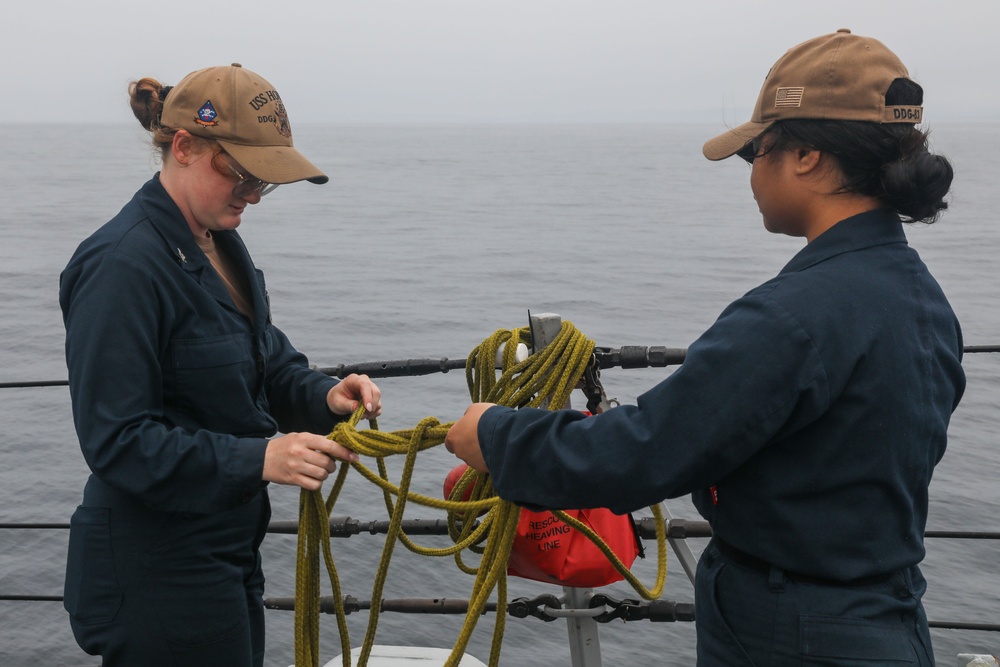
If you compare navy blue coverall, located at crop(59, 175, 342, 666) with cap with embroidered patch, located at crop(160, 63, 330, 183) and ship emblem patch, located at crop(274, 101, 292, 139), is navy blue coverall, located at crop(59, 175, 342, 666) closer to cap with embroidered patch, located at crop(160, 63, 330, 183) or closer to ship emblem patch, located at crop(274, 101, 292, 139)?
cap with embroidered patch, located at crop(160, 63, 330, 183)

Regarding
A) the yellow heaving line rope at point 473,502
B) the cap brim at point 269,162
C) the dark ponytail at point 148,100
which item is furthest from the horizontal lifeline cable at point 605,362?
the dark ponytail at point 148,100

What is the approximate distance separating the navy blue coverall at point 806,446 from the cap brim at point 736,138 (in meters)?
0.22

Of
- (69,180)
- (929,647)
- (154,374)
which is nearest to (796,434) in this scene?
(929,647)

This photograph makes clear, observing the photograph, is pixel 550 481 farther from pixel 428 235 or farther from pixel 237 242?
pixel 428 235

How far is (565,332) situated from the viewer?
232 cm

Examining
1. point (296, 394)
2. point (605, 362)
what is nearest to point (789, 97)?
point (605, 362)

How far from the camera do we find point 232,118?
208 centimetres

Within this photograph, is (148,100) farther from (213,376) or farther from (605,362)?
(605,362)

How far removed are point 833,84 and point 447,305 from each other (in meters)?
19.1

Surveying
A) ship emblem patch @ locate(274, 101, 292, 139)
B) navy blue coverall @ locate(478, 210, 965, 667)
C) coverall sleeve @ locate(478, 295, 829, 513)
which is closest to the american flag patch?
navy blue coverall @ locate(478, 210, 965, 667)

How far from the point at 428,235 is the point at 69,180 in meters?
22.2

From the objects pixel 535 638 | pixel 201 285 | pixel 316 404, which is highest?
pixel 201 285

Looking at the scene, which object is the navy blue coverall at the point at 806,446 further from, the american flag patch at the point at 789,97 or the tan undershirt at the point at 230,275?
the tan undershirt at the point at 230,275

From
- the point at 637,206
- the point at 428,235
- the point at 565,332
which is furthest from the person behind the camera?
the point at 637,206
